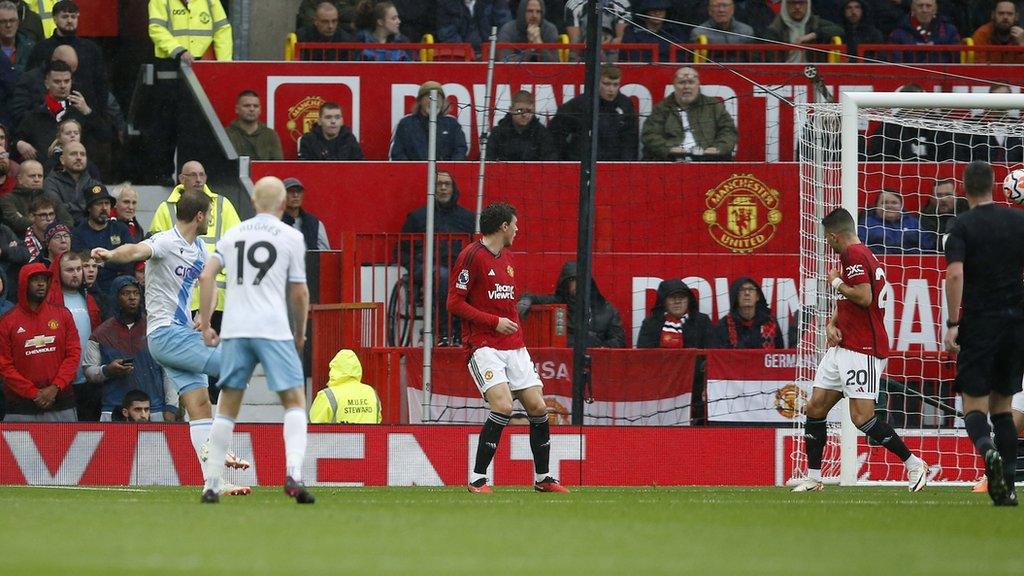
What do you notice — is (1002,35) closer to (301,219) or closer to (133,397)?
(301,219)

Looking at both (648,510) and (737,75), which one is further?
(737,75)

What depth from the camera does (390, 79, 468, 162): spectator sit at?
17.1 meters

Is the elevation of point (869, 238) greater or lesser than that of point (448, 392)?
greater

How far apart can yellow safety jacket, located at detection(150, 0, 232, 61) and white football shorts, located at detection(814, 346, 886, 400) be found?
9.48 meters

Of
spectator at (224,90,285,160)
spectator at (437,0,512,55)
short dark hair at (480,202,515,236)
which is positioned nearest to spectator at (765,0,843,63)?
spectator at (437,0,512,55)

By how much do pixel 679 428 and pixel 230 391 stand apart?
18.2 feet

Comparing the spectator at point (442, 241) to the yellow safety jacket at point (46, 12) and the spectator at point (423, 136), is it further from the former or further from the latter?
the yellow safety jacket at point (46, 12)

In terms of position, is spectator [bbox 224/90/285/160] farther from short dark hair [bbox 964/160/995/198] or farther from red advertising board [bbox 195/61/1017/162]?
short dark hair [bbox 964/160/995/198]

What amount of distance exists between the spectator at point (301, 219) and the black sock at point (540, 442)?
5283 mm

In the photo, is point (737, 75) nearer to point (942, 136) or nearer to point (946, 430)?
point (942, 136)

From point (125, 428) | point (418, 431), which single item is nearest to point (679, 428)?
point (418, 431)

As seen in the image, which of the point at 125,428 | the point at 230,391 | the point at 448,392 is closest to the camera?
the point at 230,391

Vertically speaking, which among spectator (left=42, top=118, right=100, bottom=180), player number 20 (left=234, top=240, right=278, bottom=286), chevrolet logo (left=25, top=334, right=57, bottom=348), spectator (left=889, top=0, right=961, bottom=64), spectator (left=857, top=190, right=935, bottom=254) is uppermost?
spectator (left=889, top=0, right=961, bottom=64)

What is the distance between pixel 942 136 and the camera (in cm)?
1756
